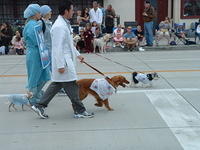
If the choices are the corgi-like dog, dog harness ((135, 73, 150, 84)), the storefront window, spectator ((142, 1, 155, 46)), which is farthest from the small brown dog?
the storefront window

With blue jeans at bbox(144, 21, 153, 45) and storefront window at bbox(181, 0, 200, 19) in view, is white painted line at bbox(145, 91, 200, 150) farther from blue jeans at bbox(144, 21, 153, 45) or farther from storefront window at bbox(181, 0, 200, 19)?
storefront window at bbox(181, 0, 200, 19)

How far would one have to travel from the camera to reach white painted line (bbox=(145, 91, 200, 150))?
227 inches

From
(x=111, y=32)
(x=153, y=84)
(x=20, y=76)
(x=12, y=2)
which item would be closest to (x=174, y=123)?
(x=153, y=84)

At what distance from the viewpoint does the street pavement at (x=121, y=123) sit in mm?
5707

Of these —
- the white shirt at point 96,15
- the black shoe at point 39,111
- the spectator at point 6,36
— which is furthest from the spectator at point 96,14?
the black shoe at point 39,111

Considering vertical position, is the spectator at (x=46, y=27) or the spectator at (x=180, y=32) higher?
the spectator at (x=46, y=27)

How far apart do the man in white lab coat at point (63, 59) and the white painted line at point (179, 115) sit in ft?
4.93

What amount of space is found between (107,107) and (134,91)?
1771 millimetres

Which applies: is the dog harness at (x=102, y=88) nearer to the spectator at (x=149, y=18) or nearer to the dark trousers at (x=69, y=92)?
the dark trousers at (x=69, y=92)

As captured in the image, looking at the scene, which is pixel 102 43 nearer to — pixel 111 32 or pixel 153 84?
pixel 111 32

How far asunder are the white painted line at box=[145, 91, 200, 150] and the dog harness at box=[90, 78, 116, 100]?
3.16 feet

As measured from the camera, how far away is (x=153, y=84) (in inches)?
383

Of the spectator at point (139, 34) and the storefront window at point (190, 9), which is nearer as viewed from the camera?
the spectator at point (139, 34)

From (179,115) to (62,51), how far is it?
2244mm
